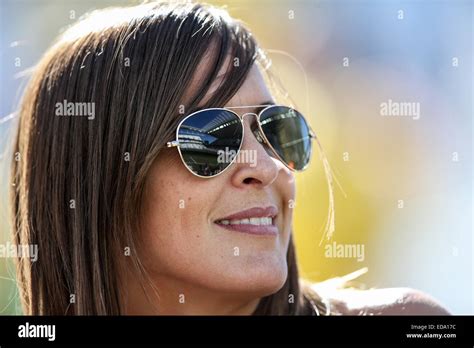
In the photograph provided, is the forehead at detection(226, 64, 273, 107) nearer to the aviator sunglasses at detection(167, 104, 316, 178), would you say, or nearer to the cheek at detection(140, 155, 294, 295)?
the aviator sunglasses at detection(167, 104, 316, 178)

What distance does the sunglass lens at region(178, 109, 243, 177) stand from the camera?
1.79 meters

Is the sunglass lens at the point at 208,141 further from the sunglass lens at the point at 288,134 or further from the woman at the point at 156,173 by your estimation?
the sunglass lens at the point at 288,134

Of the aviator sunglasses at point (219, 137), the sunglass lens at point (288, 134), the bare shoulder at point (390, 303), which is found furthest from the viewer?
the bare shoulder at point (390, 303)

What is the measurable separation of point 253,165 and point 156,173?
27 cm

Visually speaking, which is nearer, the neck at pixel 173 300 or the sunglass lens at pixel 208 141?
the sunglass lens at pixel 208 141

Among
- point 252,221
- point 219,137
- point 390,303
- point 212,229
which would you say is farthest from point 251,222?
point 390,303

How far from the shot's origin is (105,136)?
1.85 meters

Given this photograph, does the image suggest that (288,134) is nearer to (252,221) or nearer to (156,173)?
(252,221)

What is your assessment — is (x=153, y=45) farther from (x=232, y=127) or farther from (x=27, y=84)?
(x=27, y=84)

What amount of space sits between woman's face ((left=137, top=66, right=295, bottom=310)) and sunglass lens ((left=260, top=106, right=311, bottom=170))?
2.3 inches

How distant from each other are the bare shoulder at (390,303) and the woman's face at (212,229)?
331 mm

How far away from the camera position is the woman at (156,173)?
1.81m

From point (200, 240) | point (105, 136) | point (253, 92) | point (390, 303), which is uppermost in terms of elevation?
point (253, 92)

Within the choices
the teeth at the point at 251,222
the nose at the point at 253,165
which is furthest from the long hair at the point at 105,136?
the teeth at the point at 251,222
